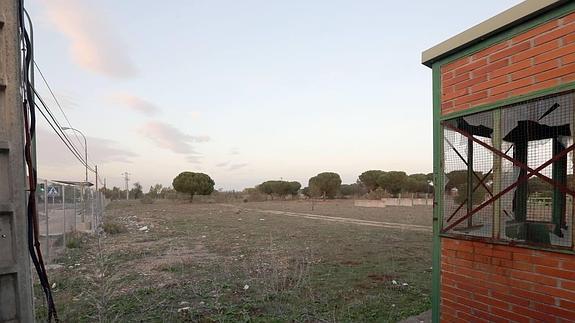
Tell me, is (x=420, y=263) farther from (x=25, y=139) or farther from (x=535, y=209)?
(x=25, y=139)

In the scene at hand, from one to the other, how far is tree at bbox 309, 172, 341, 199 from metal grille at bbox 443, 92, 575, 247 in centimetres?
5434

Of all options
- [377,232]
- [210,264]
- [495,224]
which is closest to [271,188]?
[377,232]

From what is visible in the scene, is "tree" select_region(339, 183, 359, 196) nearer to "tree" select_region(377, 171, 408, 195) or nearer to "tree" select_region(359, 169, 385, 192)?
"tree" select_region(359, 169, 385, 192)

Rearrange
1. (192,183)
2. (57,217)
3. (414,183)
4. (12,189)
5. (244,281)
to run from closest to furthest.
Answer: (12,189) → (244,281) → (57,217) → (414,183) → (192,183)

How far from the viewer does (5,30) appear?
193cm

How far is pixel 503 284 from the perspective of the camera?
308 cm

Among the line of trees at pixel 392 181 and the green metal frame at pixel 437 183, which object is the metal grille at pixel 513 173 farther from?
the line of trees at pixel 392 181

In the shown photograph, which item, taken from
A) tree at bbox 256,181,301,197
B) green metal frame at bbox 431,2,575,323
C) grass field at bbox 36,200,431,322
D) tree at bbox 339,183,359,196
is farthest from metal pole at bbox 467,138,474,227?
tree at bbox 256,181,301,197

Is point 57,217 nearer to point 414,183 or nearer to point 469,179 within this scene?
point 469,179

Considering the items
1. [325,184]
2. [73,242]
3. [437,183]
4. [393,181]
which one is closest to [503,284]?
[437,183]

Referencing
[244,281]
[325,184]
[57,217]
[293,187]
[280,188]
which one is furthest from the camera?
[293,187]

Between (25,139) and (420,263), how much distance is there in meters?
8.36

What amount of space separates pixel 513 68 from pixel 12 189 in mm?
3770

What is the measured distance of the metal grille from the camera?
2818 millimetres
